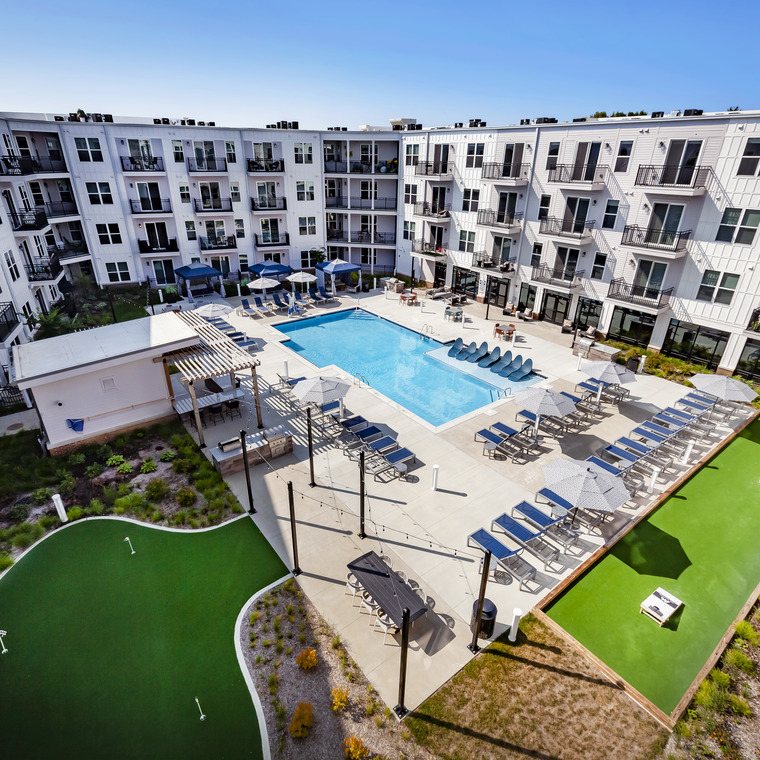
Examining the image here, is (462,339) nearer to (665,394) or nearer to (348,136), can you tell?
(665,394)

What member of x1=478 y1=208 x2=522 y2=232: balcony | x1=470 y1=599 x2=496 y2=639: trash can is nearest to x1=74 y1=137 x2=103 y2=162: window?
x1=478 y1=208 x2=522 y2=232: balcony

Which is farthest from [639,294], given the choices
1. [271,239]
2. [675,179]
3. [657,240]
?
[271,239]

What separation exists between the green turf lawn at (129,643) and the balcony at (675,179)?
24599 mm

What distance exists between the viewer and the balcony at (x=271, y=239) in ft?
123

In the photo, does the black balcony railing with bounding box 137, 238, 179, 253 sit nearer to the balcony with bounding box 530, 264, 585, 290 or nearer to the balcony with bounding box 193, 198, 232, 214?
the balcony with bounding box 193, 198, 232, 214

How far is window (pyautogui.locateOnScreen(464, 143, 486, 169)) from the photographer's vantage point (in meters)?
31.5

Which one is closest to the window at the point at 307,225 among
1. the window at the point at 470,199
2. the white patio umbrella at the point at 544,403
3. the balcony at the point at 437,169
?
the balcony at the point at 437,169

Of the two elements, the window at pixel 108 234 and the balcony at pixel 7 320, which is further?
the window at pixel 108 234

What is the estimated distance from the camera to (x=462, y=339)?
92.4 feet

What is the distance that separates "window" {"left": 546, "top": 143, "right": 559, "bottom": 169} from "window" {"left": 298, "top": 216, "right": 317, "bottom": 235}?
19781mm

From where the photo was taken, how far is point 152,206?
112 feet

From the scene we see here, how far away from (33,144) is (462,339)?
104ft

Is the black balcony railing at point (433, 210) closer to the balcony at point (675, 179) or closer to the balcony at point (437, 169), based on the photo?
the balcony at point (437, 169)

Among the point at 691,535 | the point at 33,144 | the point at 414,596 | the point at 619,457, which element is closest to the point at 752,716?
the point at 691,535
